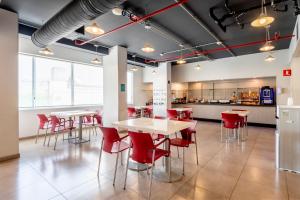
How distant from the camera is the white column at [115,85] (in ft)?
19.1

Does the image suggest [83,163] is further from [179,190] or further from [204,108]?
[204,108]

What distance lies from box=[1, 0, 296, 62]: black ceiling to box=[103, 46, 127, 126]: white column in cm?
45

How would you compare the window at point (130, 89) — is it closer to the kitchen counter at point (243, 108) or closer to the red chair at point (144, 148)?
the kitchen counter at point (243, 108)

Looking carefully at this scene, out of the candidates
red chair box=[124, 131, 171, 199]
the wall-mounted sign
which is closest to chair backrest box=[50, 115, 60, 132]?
the wall-mounted sign

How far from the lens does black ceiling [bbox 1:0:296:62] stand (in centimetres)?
341

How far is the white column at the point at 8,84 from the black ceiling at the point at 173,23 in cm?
39

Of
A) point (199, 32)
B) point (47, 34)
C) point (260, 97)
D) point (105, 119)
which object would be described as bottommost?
point (105, 119)

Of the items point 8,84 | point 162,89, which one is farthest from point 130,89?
point 8,84

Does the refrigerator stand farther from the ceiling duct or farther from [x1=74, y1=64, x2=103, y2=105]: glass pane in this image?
[x1=74, y1=64, x2=103, y2=105]: glass pane

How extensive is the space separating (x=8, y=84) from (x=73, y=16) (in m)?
2.19

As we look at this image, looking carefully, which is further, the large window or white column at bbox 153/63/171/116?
white column at bbox 153/63/171/116

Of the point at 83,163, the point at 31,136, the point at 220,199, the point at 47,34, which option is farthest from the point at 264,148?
the point at 31,136

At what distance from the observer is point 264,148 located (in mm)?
4234

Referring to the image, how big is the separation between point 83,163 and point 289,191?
11.3ft
